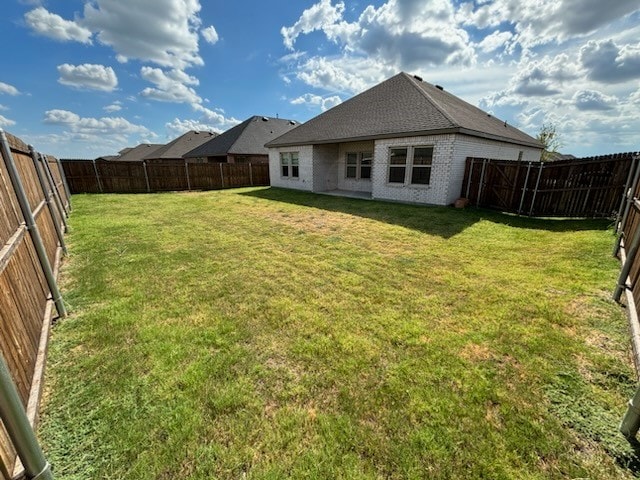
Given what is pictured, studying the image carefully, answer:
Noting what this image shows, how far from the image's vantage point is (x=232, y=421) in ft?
7.05

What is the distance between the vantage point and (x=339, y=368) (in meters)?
2.68

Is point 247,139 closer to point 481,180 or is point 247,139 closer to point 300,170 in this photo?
point 300,170

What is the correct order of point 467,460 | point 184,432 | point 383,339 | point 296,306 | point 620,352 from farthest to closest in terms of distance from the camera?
1. point 296,306
2. point 383,339
3. point 620,352
4. point 184,432
5. point 467,460

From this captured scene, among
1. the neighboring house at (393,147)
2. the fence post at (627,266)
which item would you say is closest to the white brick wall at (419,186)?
the neighboring house at (393,147)

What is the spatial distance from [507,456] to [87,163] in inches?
861

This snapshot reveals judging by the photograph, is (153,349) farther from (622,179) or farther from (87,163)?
(87,163)

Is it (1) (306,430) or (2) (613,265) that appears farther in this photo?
(2) (613,265)

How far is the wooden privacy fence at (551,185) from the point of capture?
8.01m

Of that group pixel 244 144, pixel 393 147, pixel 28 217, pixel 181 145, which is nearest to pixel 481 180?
pixel 393 147

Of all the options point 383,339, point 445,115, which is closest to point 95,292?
point 383,339

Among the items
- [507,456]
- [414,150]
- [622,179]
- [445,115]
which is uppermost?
[445,115]

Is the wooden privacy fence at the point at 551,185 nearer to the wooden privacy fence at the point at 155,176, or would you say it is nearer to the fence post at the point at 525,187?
the fence post at the point at 525,187

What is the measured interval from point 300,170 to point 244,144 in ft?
36.0

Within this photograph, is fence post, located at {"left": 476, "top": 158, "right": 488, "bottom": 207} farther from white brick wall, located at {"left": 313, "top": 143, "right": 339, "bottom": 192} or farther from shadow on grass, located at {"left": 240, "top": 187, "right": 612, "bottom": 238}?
white brick wall, located at {"left": 313, "top": 143, "right": 339, "bottom": 192}
